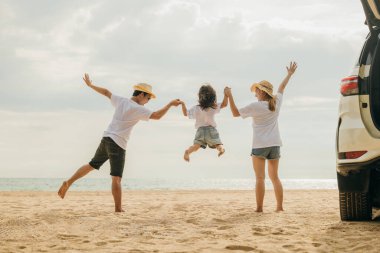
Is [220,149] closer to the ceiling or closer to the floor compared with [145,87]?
closer to the floor

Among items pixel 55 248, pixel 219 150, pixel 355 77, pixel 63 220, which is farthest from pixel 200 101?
pixel 55 248

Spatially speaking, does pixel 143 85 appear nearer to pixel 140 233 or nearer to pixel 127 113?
pixel 127 113

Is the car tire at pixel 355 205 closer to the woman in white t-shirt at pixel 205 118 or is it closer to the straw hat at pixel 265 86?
the straw hat at pixel 265 86

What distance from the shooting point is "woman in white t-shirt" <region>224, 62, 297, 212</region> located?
7439 mm

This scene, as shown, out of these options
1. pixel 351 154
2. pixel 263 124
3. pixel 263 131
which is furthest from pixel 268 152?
pixel 351 154

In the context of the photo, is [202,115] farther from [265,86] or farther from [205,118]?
[265,86]

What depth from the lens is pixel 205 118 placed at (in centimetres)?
875

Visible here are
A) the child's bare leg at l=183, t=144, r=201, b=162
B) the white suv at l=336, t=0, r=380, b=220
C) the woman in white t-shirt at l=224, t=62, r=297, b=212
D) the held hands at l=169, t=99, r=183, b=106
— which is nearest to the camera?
the white suv at l=336, t=0, r=380, b=220

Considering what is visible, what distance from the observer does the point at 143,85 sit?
7859mm

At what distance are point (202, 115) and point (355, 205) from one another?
3.73 meters

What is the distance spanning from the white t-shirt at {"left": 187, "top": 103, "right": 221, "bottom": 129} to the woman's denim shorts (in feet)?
4.68

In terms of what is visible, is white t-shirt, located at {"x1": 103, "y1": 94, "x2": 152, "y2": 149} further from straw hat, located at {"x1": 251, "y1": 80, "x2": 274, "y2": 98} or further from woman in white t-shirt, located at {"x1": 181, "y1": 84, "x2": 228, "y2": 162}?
straw hat, located at {"x1": 251, "y1": 80, "x2": 274, "y2": 98}

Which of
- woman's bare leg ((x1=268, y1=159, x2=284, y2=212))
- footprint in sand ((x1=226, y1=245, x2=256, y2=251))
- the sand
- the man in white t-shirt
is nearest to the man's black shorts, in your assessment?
the man in white t-shirt

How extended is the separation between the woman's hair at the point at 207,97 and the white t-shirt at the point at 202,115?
154 millimetres
